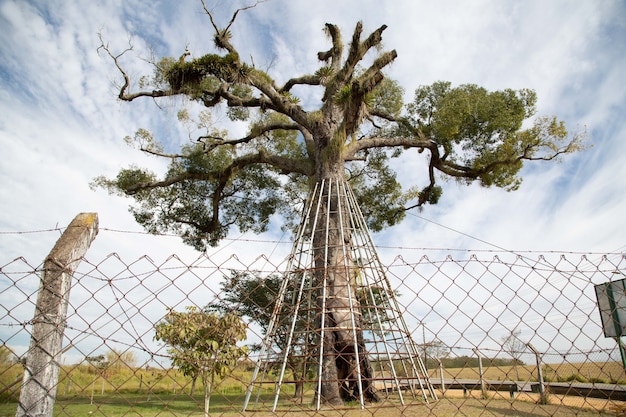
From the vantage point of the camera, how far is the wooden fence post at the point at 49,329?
194 centimetres

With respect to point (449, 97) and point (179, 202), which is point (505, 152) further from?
point (179, 202)

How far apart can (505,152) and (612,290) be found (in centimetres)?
781

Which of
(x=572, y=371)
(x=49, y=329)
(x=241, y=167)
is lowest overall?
(x=572, y=371)

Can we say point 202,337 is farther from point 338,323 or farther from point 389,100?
point 389,100

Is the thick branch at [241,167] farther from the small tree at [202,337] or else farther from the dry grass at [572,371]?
the dry grass at [572,371]

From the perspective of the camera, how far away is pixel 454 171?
1116cm

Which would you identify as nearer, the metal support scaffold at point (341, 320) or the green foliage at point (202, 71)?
the metal support scaffold at point (341, 320)

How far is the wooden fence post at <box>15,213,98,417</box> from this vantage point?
1.94 meters

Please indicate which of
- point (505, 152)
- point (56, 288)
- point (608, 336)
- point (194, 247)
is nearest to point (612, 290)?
point (608, 336)

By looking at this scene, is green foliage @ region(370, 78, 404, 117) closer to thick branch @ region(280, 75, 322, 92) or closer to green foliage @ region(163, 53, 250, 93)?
thick branch @ region(280, 75, 322, 92)

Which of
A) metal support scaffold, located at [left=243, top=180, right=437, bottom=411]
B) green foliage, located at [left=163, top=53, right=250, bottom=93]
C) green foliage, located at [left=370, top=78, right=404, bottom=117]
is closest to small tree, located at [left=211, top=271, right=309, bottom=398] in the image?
metal support scaffold, located at [left=243, top=180, right=437, bottom=411]

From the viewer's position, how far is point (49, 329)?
200 cm

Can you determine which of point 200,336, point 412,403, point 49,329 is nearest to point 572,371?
point 412,403

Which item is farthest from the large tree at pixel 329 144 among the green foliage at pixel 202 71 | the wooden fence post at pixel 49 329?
the wooden fence post at pixel 49 329
